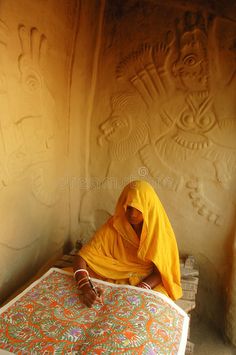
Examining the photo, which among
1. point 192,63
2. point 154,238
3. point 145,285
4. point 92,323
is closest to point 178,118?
point 192,63

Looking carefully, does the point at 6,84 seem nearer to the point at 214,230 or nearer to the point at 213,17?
the point at 213,17

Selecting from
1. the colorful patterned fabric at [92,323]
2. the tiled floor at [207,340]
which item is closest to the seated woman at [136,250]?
the colorful patterned fabric at [92,323]

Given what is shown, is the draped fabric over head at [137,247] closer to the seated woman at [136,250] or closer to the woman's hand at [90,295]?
the seated woman at [136,250]

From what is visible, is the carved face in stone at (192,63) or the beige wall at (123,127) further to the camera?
the carved face in stone at (192,63)

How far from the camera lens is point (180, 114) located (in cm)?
252

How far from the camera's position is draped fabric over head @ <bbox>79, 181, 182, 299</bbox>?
192 centimetres

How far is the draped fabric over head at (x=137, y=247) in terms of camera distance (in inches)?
75.5

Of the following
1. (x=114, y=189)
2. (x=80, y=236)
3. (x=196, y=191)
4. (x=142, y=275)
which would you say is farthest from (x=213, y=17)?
(x=80, y=236)

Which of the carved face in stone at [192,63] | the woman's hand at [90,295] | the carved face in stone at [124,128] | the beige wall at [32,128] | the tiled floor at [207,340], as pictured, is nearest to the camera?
the woman's hand at [90,295]

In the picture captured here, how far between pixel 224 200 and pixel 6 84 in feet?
6.11

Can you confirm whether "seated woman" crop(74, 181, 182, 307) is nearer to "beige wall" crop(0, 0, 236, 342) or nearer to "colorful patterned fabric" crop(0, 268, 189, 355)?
"colorful patterned fabric" crop(0, 268, 189, 355)

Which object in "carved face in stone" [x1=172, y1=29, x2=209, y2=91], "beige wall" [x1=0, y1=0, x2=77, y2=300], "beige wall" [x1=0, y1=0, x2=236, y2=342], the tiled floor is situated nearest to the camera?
"beige wall" [x1=0, y1=0, x2=77, y2=300]

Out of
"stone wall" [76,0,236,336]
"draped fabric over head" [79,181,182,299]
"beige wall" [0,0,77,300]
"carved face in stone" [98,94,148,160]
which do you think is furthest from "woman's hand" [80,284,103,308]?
"carved face in stone" [98,94,148,160]

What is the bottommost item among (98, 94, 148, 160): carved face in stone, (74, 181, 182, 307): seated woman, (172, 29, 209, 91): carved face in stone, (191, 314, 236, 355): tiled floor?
(191, 314, 236, 355): tiled floor
